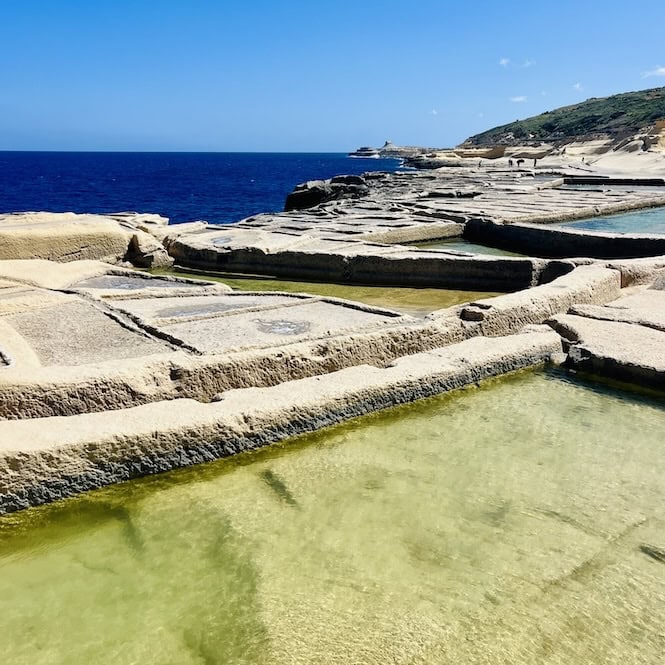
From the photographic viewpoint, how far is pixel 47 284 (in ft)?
19.6

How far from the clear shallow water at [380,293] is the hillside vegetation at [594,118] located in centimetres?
4888

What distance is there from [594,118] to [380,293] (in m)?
76.1

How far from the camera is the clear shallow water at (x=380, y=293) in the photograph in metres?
6.57

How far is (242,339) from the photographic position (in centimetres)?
429

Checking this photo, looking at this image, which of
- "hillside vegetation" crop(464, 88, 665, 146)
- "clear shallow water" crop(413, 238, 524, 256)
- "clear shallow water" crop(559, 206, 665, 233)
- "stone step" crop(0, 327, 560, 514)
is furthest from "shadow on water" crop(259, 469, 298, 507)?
"hillside vegetation" crop(464, 88, 665, 146)

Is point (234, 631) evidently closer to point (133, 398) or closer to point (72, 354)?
point (133, 398)

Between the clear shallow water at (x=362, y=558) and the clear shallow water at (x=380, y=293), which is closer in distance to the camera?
the clear shallow water at (x=362, y=558)

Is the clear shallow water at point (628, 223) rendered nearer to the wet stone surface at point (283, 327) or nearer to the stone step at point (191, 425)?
the wet stone surface at point (283, 327)

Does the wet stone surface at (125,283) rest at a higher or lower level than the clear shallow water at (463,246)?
higher

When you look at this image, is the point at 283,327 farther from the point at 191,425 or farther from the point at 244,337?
the point at 191,425

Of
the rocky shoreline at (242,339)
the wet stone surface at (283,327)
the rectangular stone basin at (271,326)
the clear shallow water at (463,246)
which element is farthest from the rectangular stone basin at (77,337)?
the clear shallow water at (463,246)

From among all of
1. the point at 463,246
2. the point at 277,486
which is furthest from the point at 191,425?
the point at 463,246

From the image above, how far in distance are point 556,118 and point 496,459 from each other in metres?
95.7

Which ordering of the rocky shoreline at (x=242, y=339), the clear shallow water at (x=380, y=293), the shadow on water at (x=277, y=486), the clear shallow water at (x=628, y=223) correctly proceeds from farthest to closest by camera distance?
the clear shallow water at (x=628, y=223) → the clear shallow water at (x=380, y=293) → the rocky shoreline at (x=242, y=339) → the shadow on water at (x=277, y=486)
